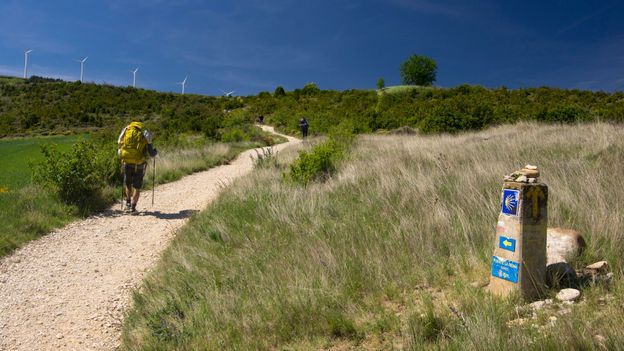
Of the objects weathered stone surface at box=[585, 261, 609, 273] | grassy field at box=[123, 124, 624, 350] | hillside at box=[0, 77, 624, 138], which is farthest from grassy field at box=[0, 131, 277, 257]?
hillside at box=[0, 77, 624, 138]

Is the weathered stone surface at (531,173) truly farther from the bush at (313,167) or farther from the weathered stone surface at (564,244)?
the bush at (313,167)

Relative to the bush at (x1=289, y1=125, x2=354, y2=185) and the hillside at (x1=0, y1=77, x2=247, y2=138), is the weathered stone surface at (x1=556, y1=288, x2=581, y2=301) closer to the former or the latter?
the bush at (x1=289, y1=125, x2=354, y2=185)

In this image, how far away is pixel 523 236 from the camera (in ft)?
9.35

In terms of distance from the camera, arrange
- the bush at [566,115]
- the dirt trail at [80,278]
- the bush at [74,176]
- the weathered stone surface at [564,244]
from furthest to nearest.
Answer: the bush at [566,115]
the bush at [74,176]
the dirt trail at [80,278]
the weathered stone surface at [564,244]

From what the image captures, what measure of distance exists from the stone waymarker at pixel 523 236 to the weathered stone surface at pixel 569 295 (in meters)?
0.13

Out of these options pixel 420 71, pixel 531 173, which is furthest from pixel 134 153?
pixel 420 71

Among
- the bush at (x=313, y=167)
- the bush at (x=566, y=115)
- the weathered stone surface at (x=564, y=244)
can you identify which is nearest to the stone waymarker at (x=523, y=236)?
the weathered stone surface at (x=564, y=244)

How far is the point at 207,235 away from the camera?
20.2ft

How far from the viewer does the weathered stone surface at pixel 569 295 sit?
2.83 meters

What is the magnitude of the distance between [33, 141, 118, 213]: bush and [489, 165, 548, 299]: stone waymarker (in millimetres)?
8882

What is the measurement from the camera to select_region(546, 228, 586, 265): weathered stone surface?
11.1 ft

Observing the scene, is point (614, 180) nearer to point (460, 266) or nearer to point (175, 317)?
point (460, 266)

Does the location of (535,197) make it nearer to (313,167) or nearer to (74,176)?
(313,167)

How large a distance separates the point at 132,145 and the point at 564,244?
837 cm
